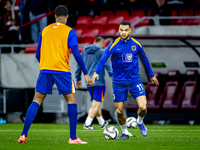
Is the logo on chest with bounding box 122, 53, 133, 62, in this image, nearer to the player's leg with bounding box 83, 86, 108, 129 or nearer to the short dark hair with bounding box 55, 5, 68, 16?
the short dark hair with bounding box 55, 5, 68, 16

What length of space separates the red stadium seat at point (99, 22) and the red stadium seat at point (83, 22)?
0.67 ft

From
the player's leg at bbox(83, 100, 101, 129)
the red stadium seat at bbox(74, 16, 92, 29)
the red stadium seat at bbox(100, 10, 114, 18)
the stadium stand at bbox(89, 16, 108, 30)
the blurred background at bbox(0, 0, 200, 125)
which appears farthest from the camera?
the red stadium seat at bbox(100, 10, 114, 18)

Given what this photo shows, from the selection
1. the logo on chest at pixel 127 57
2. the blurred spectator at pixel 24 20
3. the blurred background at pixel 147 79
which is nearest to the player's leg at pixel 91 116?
the blurred background at pixel 147 79

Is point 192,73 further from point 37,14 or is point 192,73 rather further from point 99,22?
point 37,14

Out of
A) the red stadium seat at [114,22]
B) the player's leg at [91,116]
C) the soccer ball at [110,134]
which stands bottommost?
the player's leg at [91,116]

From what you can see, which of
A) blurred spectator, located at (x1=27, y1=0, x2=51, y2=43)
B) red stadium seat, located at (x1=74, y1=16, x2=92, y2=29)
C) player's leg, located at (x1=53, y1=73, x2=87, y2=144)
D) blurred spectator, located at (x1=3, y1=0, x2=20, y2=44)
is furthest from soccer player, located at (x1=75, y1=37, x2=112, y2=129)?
red stadium seat, located at (x1=74, y1=16, x2=92, y2=29)

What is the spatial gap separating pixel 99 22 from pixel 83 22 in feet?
2.37

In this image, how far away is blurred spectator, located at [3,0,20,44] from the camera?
45.7ft

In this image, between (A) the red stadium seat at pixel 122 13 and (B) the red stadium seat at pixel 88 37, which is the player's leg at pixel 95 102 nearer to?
(B) the red stadium seat at pixel 88 37

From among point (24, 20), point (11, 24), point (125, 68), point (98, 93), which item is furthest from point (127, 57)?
point (11, 24)

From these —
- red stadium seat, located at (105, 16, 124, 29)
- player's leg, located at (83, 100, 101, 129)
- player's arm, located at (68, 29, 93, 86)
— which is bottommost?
player's leg, located at (83, 100, 101, 129)

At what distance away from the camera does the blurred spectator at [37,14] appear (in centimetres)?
1491

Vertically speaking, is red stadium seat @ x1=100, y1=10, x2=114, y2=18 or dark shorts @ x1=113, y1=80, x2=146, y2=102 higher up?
dark shorts @ x1=113, y1=80, x2=146, y2=102

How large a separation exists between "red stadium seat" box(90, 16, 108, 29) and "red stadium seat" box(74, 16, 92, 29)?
0.67 feet
